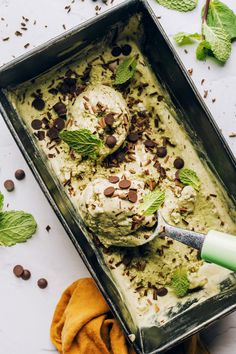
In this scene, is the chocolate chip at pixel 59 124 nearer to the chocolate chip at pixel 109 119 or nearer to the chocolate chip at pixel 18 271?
the chocolate chip at pixel 109 119

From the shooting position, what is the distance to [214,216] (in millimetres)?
2232

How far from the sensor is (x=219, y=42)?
2.29 m

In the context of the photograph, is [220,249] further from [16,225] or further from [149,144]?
[16,225]

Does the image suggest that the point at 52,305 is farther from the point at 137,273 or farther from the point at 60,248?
the point at 137,273

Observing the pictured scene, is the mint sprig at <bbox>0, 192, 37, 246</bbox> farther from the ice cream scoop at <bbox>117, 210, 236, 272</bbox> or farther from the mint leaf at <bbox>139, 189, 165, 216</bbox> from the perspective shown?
the ice cream scoop at <bbox>117, 210, 236, 272</bbox>

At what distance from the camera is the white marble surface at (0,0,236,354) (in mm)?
2301

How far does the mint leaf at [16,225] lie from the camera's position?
7.52 ft

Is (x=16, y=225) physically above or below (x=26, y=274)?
above

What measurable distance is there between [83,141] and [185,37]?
1.83 ft

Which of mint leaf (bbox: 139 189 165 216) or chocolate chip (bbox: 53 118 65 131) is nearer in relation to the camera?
mint leaf (bbox: 139 189 165 216)

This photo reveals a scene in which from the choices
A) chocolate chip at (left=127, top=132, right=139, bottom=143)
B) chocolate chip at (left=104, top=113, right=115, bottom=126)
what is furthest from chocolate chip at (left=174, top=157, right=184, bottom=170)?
chocolate chip at (left=104, top=113, right=115, bottom=126)

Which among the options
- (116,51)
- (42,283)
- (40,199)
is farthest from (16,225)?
(116,51)

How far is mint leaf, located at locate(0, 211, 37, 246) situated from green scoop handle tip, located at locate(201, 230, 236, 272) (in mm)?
701

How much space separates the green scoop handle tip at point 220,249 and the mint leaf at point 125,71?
2.17 ft
